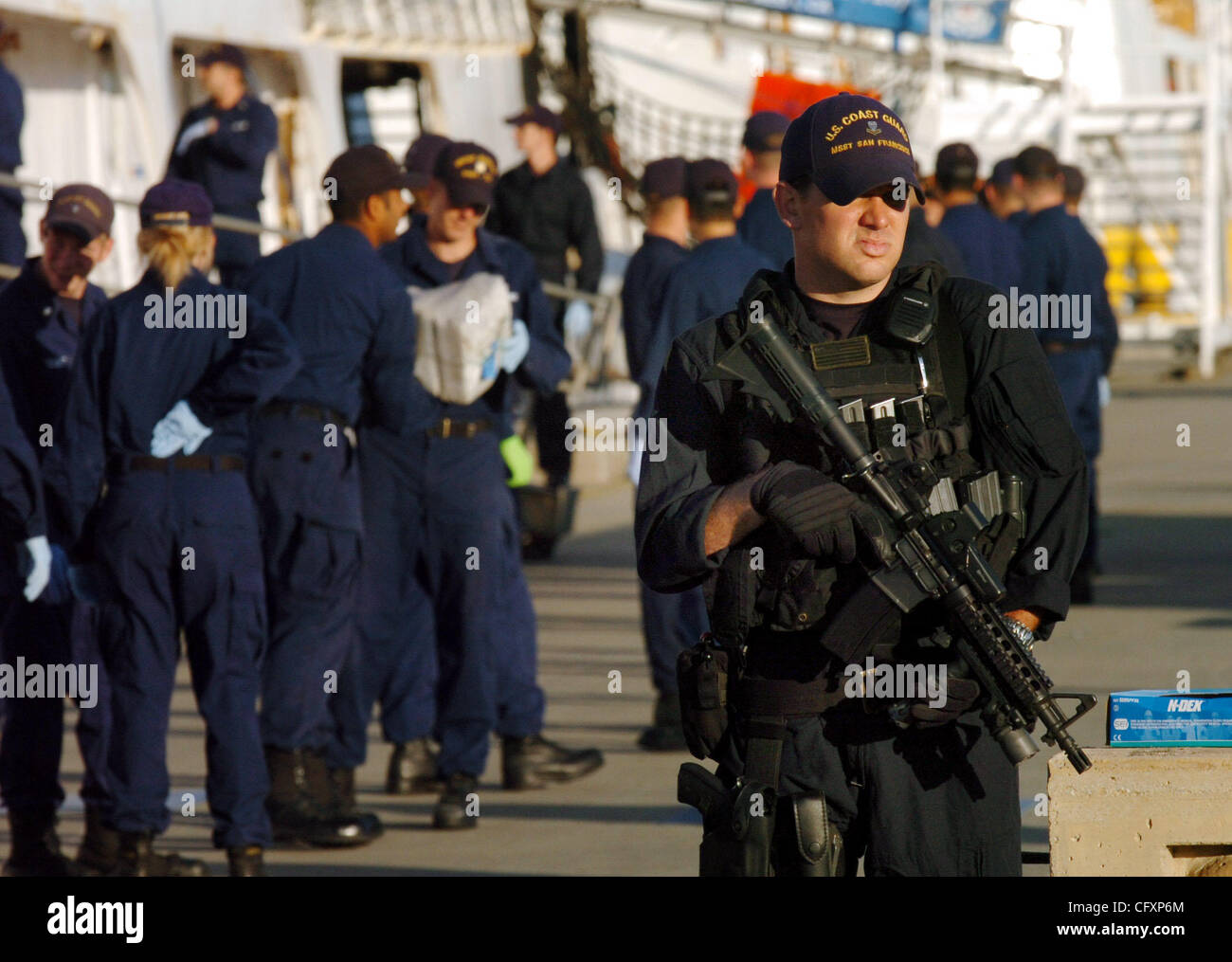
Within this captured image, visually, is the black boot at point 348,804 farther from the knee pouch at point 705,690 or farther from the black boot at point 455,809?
the knee pouch at point 705,690

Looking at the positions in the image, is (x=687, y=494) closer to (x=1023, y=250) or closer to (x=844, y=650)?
(x=844, y=650)

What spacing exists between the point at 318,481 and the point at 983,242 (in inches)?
178

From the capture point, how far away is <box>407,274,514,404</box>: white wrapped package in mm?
7051

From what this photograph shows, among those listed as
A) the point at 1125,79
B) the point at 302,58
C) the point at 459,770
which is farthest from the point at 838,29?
the point at 459,770

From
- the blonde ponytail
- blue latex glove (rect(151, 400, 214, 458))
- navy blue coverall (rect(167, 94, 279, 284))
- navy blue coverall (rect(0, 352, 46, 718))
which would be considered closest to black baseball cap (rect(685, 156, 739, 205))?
Result: the blonde ponytail

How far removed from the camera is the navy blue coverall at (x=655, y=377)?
802 centimetres

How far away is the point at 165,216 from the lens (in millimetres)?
6219

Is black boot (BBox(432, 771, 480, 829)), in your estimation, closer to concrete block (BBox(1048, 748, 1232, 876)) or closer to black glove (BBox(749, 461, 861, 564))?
concrete block (BBox(1048, 748, 1232, 876))

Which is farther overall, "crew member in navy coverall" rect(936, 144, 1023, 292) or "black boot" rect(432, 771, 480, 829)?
"crew member in navy coverall" rect(936, 144, 1023, 292)

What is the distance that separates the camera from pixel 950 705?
11.3 ft

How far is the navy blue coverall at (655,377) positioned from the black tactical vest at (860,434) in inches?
160

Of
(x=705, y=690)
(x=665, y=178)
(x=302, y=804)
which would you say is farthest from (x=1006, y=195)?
(x=705, y=690)

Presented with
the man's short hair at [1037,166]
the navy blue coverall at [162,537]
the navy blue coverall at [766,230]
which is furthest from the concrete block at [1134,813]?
the man's short hair at [1037,166]

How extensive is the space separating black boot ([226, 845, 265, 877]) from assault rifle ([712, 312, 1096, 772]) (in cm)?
311
